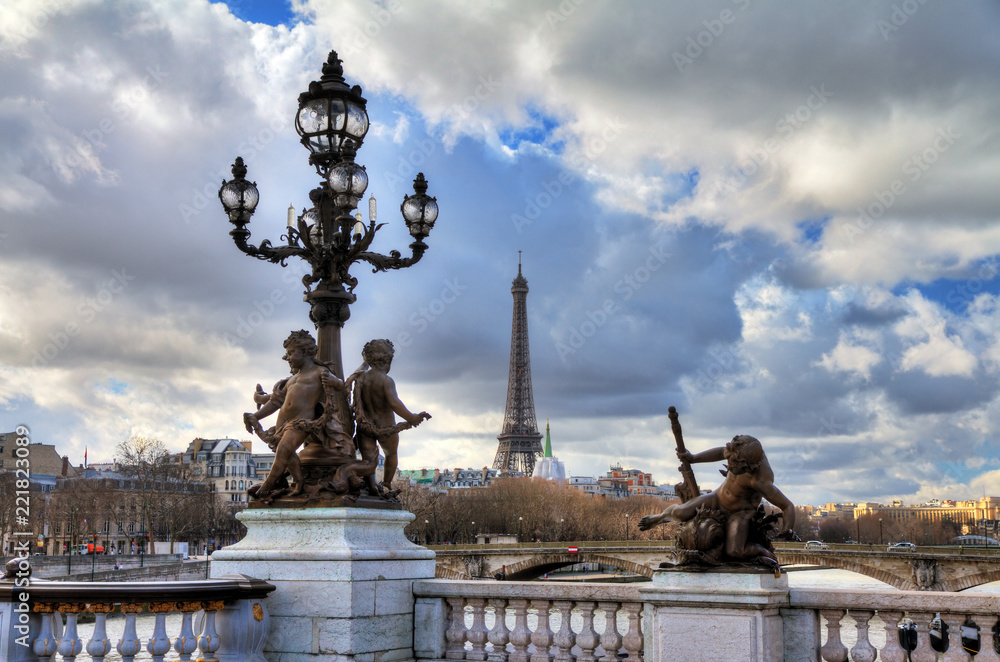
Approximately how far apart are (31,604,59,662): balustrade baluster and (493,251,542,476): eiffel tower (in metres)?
133

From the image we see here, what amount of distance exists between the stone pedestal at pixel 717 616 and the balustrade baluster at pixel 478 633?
1.61 meters

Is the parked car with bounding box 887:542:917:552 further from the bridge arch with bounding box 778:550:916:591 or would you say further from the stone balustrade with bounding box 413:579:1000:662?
the stone balustrade with bounding box 413:579:1000:662

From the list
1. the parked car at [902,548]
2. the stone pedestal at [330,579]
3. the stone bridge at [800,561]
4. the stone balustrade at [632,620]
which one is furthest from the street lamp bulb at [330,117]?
the parked car at [902,548]

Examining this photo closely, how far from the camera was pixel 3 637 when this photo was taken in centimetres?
740

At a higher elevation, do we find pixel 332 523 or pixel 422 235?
pixel 422 235

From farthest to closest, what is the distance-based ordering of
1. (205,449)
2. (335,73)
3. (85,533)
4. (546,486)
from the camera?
(205,449)
(546,486)
(85,533)
(335,73)

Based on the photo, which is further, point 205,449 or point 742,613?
point 205,449

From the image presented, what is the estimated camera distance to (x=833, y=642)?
285 inches

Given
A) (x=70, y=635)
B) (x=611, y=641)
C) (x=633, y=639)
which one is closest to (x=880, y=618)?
(x=633, y=639)

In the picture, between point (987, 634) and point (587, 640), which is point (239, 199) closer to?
point (587, 640)

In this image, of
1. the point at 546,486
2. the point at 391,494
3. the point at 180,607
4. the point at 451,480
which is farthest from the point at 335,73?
the point at 451,480

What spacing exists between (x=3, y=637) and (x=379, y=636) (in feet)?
9.58

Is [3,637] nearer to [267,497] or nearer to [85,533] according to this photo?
[267,497]

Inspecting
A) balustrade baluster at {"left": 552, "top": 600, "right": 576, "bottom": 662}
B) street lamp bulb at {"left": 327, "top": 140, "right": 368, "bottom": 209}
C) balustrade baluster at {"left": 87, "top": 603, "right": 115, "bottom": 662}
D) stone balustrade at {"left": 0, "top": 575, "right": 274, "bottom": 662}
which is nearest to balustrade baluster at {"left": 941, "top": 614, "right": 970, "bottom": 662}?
balustrade baluster at {"left": 552, "top": 600, "right": 576, "bottom": 662}
